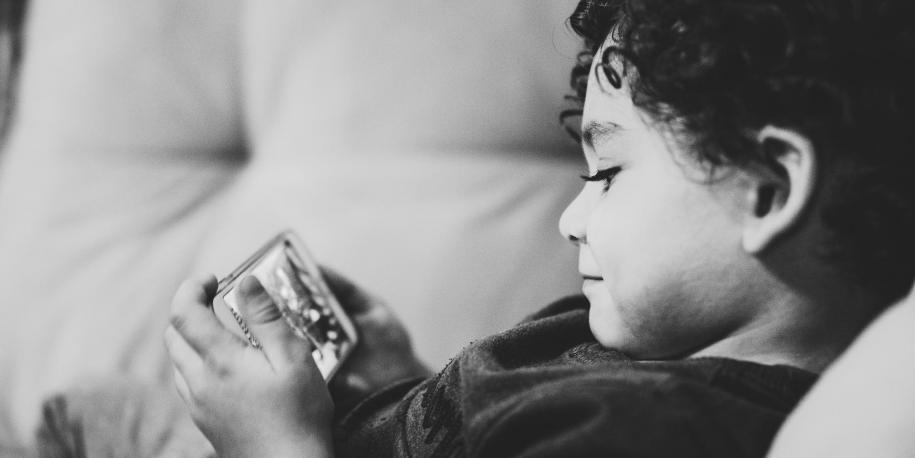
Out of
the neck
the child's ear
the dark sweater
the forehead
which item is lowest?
the neck

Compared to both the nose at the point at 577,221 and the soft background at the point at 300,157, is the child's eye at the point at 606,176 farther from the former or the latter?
the soft background at the point at 300,157

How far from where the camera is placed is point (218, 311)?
568 mm

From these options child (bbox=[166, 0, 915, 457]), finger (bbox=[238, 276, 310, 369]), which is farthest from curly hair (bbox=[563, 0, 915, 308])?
finger (bbox=[238, 276, 310, 369])

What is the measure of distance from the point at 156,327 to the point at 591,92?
45 centimetres

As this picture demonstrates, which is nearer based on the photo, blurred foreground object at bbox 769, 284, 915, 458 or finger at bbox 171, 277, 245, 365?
blurred foreground object at bbox 769, 284, 915, 458

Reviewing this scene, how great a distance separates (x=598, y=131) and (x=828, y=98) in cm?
13

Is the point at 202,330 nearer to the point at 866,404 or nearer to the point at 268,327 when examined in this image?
the point at 268,327

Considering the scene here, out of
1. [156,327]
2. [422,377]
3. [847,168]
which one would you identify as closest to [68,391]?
[156,327]

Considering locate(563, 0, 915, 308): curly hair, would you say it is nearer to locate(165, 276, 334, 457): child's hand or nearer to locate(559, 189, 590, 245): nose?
locate(559, 189, 590, 245): nose

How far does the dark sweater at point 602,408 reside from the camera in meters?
0.39

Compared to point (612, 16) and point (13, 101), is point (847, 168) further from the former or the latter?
point (13, 101)

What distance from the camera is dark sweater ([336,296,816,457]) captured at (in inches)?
15.5

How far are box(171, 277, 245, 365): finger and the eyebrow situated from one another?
0.24 metres

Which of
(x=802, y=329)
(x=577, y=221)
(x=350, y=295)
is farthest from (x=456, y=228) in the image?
(x=802, y=329)
